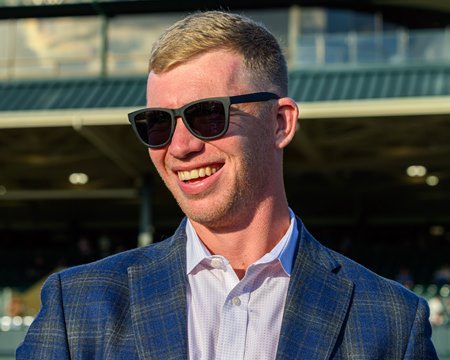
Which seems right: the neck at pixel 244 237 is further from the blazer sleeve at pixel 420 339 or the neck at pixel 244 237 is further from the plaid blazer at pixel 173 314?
the blazer sleeve at pixel 420 339

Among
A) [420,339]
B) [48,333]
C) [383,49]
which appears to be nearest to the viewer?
[48,333]

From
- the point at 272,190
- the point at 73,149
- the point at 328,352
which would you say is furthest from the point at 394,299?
the point at 73,149

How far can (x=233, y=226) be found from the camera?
2414mm

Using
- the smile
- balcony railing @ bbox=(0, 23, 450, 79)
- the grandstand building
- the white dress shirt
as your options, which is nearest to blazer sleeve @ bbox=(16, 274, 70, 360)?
the white dress shirt

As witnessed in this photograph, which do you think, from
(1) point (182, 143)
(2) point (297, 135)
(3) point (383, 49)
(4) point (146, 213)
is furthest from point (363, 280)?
(4) point (146, 213)

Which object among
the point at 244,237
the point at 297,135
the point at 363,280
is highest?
the point at 244,237

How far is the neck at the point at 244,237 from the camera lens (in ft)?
7.95

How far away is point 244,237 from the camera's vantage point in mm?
2441

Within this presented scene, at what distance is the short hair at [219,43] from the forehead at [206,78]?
0.6 inches

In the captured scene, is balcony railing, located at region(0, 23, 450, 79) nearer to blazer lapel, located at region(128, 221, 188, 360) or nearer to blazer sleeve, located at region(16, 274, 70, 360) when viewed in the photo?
blazer lapel, located at region(128, 221, 188, 360)

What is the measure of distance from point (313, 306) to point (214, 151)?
468mm

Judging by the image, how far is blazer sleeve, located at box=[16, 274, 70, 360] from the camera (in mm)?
2273

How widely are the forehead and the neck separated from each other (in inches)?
12.3

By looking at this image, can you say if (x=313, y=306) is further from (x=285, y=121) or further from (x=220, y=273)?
(x=285, y=121)
